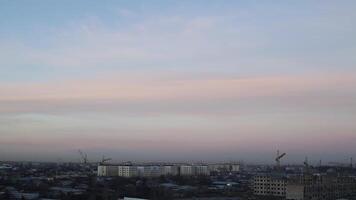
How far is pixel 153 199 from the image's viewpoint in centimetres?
2686

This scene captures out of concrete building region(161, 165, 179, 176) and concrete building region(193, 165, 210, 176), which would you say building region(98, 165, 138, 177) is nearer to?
concrete building region(161, 165, 179, 176)

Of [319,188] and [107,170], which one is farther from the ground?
[319,188]

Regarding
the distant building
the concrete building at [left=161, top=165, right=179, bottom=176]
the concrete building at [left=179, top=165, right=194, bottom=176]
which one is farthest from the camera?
the concrete building at [left=179, top=165, right=194, bottom=176]

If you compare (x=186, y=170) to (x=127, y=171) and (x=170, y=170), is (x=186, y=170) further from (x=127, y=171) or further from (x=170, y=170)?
(x=127, y=171)

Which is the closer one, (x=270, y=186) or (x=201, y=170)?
(x=270, y=186)

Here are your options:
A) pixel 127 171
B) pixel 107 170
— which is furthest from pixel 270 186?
pixel 107 170

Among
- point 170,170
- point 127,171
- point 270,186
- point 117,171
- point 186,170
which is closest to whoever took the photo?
point 270,186

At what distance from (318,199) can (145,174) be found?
33246mm

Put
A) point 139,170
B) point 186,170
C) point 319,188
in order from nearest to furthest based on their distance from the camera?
point 319,188, point 139,170, point 186,170

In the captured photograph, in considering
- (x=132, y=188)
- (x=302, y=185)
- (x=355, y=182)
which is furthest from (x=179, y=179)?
(x=302, y=185)

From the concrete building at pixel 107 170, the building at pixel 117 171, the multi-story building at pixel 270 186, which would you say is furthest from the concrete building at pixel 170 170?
the multi-story building at pixel 270 186

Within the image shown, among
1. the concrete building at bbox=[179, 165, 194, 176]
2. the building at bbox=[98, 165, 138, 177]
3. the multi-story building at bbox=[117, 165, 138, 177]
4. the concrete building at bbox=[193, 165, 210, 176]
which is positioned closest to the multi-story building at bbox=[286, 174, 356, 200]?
the multi-story building at bbox=[117, 165, 138, 177]

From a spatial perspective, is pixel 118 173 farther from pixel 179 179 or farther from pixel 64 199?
pixel 64 199

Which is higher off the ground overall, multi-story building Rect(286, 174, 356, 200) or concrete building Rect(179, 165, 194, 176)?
multi-story building Rect(286, 174, 356, 200)
